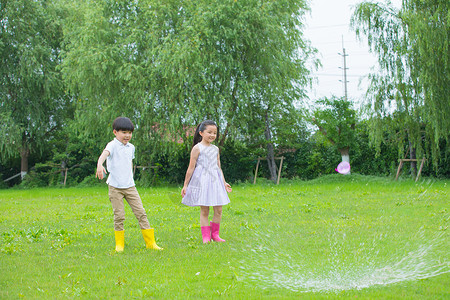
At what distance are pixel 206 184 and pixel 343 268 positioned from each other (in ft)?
8.74

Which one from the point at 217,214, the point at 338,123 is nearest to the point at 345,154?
the point at 338,123

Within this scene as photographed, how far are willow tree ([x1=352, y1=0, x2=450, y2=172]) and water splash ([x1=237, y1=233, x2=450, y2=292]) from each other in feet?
46.7

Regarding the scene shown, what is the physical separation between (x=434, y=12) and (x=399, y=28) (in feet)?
6.48

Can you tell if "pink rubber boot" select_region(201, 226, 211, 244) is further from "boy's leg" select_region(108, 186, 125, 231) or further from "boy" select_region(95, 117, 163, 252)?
"boy's leg" select_region(108, 186, 125, 231)

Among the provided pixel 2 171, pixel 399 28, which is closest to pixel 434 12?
pixel 399 28

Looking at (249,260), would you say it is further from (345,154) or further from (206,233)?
(345,154)

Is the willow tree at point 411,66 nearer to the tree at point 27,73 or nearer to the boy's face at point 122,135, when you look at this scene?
the boy's face at point 122,135

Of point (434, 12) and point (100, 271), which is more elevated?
point (434, 12)

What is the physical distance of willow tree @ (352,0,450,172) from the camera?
61.3ft

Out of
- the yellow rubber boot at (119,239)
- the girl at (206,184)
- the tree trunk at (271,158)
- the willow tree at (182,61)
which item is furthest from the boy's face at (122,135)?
the tree trunk at (271,158)

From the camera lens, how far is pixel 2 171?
33.0m

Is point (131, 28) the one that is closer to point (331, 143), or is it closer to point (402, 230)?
point (331, 143)

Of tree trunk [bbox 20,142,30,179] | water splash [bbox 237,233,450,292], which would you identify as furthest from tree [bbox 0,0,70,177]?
water splash [bbox 237,233,450,292]

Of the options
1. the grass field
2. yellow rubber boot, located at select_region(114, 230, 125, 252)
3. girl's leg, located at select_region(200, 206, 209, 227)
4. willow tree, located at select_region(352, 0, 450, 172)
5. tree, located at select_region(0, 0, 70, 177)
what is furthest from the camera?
tree, located at select_region(0, 0, 70, 177)
